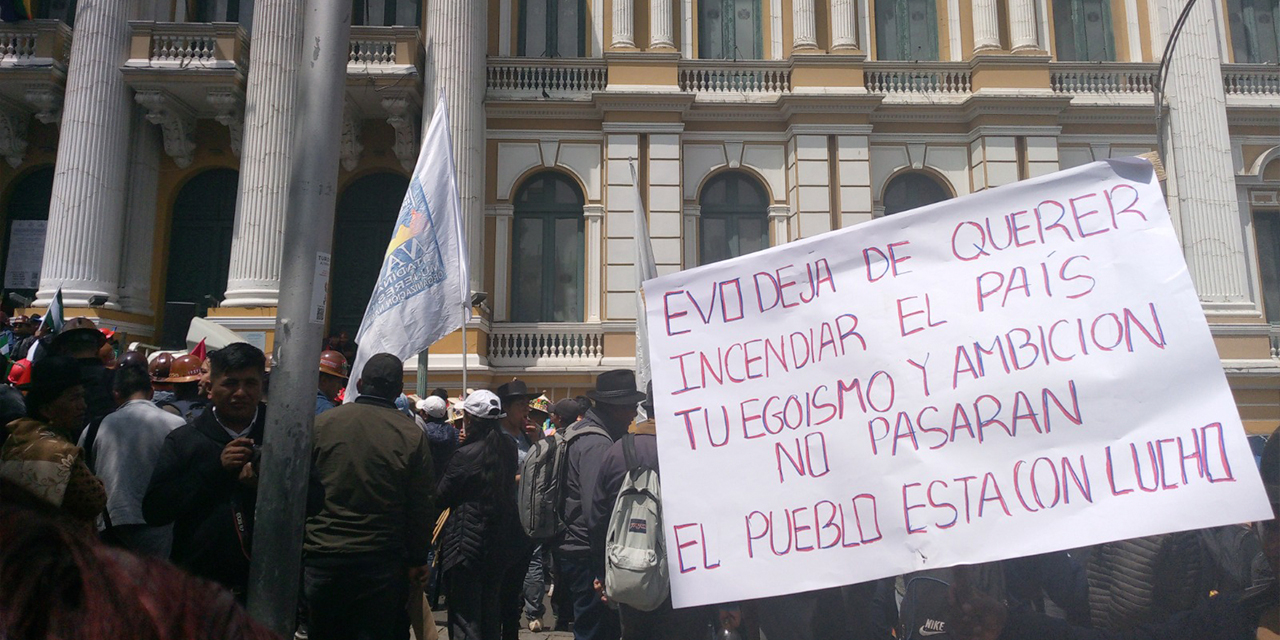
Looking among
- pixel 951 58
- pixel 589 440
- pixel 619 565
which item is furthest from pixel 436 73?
pixel 619 565

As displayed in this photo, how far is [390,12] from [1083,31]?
47.8ft

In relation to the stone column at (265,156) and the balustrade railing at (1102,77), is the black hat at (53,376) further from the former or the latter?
the balustrade railing at (1102,77)

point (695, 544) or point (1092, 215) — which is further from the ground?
point (1092, 215)

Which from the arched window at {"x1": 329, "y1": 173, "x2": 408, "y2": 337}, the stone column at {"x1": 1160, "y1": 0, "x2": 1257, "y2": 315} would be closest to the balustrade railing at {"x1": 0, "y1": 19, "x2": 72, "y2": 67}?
the arched window at {"x1": 329, "y1": 173, "x2": 408, "y2": 337}

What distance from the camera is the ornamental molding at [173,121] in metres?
15.5

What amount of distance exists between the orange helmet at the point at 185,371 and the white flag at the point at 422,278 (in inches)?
41.3

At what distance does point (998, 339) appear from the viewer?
3.28m

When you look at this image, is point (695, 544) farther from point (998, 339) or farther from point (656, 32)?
point (656, 32)

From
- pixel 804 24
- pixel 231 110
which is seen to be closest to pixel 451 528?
pixel 231 110

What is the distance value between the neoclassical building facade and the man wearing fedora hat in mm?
10086

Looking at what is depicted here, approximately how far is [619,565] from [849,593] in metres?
1.39

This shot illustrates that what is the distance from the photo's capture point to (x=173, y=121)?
16141mm

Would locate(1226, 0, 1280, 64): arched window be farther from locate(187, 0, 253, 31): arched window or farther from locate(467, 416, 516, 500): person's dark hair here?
locate(187, 0, 253, 31): arched window

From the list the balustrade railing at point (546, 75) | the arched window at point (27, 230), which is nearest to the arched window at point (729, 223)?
the balustrade railing at point (546, 75)
